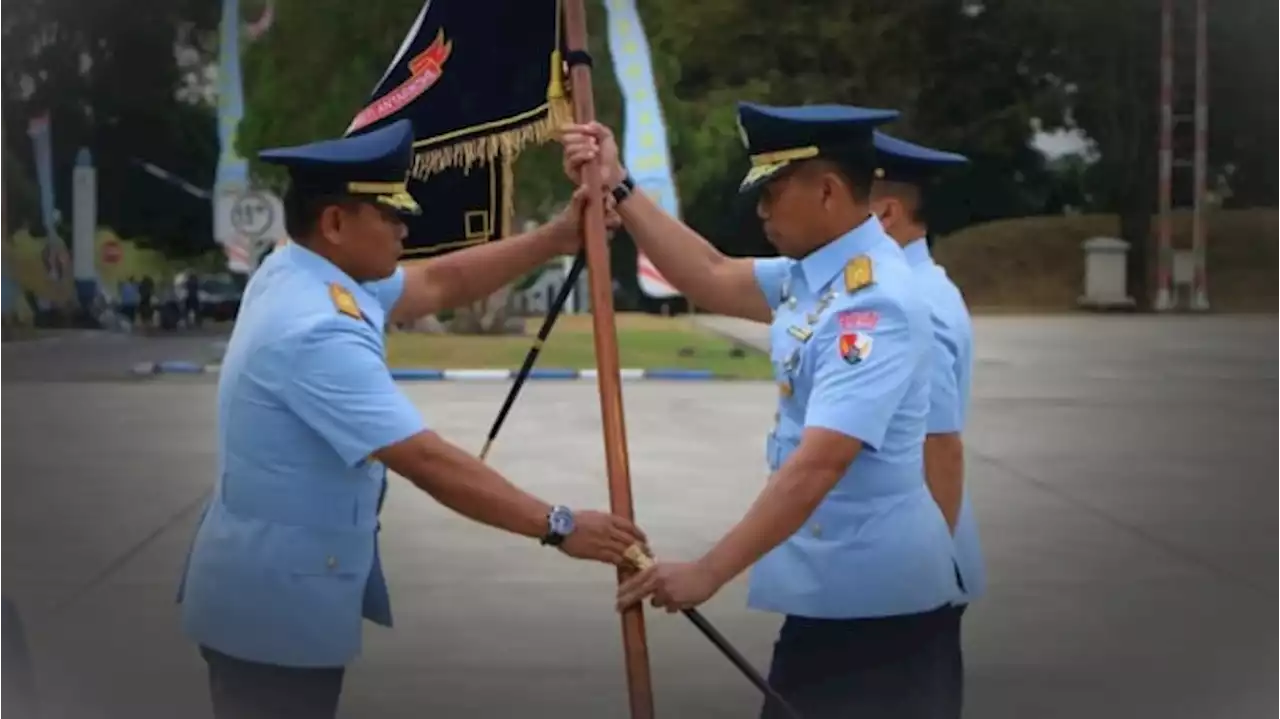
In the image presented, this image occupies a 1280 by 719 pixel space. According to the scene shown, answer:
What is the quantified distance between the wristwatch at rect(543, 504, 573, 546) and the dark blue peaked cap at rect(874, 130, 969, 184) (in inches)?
27.6

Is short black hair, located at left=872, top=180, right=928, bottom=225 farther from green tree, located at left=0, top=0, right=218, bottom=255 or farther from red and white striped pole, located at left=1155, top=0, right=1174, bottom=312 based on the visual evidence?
green tree, located at left=0, top=0, right=218, bottom=255

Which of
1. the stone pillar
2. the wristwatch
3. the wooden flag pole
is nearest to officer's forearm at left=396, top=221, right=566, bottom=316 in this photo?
the wooden flag pole

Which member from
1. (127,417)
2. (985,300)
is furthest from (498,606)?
(985,300)

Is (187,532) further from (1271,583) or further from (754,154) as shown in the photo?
(1271,583)

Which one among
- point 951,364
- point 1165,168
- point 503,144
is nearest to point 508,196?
point 503,144

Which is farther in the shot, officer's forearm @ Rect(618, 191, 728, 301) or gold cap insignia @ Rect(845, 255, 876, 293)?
officer's forearm @ Rect(618, 191, 728, 301)

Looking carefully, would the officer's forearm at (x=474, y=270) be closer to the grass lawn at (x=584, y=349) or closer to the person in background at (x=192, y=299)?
the grass lawn at (x=584, y=349)

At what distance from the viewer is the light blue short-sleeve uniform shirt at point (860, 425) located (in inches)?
74.8

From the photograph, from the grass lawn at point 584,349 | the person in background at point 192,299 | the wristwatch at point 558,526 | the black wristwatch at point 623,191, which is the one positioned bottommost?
the wristwatch at point 558,526

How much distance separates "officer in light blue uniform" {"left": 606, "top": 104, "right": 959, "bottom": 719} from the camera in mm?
1900

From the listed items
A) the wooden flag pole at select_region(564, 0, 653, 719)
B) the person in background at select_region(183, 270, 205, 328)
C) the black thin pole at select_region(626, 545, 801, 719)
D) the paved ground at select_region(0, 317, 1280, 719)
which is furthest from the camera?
the paved ground at select_region(0, 317, 1280, 719)

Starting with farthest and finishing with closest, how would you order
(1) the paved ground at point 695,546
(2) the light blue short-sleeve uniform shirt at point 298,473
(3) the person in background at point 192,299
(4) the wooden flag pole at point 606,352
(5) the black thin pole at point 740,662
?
(1) the paved ground at point 695,546
(3) the person in background at point 192,299
(5) the black thin pole at point 740,662
(4) the wooden flag pole at point 606,352
(2) the light blue short-sleeve uniform shirt at point 298,473

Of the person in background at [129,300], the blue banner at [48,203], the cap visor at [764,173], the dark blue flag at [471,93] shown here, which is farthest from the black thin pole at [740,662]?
the blue banner at [48,203]

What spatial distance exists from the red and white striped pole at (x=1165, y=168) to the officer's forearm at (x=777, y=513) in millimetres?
677
